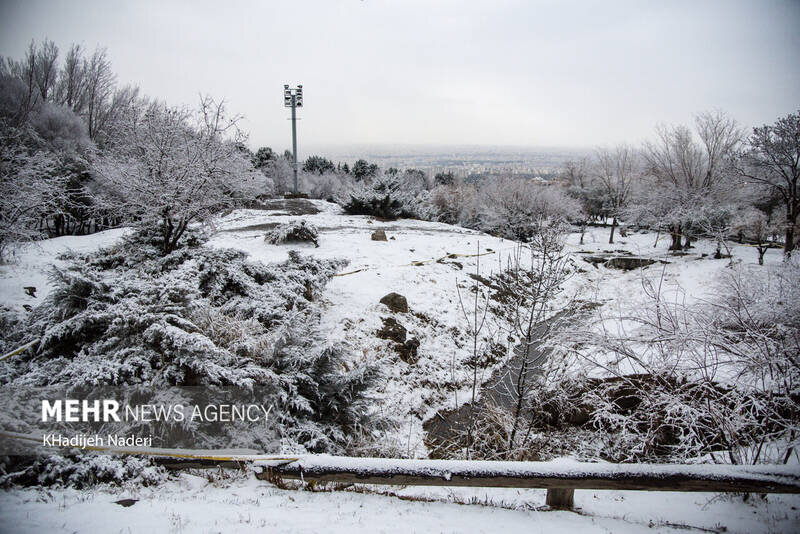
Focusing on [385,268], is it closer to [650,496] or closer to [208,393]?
[208,393]

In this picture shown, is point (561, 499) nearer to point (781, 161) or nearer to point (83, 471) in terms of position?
point (83, 471)

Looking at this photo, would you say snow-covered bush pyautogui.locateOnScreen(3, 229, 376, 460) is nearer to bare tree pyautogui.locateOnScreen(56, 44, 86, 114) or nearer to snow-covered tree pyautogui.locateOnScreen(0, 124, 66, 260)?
snow-covered tree pyautogui.locateOnScreen(0, 124, 66, 260)

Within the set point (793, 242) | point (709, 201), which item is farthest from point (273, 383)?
point (709, 201)

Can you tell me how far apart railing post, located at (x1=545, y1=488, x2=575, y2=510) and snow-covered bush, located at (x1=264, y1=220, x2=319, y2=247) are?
34.2 ft

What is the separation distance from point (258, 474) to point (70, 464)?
4.68ft

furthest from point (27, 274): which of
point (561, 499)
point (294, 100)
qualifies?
point (294, 100)

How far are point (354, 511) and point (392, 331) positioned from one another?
5172mm

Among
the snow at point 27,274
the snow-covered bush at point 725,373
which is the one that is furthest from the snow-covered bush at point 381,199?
the snow-covered bush at point 725,373

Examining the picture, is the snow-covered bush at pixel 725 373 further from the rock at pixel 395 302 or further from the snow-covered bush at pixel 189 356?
the rock at pixel 395 302

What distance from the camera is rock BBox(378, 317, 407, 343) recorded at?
768cm

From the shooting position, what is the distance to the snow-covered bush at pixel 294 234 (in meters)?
11.8

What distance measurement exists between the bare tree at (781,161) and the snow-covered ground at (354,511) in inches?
622

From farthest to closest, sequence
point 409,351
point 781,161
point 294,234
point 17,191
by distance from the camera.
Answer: point 781,161
point 294,234
point 409,351
point 17,191

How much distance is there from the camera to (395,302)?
8.55 m
